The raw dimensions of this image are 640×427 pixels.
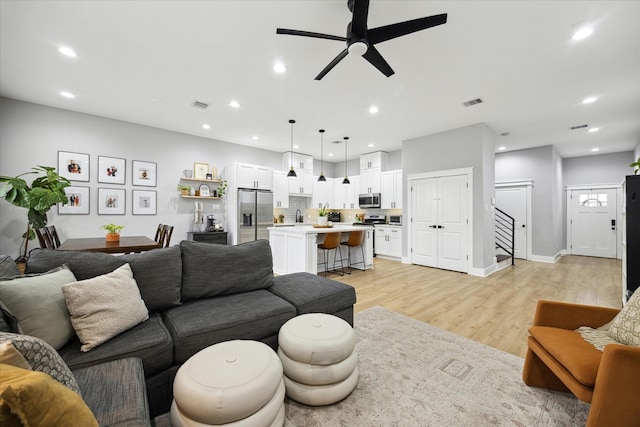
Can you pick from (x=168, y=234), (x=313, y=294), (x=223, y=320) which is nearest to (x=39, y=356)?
(x=223, y=320)

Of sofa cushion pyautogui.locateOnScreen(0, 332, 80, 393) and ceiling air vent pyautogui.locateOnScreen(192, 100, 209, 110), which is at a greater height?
ceiling air vent pyautogui.locateOnScreen(192, 100, 209, 110)

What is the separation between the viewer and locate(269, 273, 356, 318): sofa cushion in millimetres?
2229

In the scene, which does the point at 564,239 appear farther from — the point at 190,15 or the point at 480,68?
the point at 190,15

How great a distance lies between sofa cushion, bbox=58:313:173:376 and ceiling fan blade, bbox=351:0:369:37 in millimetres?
2563

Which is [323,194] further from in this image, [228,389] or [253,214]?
[228,389]

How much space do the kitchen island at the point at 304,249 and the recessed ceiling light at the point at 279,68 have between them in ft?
7.80

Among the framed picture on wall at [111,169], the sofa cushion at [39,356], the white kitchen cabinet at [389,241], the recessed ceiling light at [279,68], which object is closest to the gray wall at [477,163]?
the white kitchen cabinet at [389,241]

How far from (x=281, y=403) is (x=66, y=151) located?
5.59m

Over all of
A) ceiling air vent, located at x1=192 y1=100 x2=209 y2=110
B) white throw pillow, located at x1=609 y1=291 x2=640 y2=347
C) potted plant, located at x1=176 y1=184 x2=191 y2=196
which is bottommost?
white throw pillow, located at x1=609 y1=291 x2=640 y2=347

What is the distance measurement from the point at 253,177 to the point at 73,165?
3.22 metres

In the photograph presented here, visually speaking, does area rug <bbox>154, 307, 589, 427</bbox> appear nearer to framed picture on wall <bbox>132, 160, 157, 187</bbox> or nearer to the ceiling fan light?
the ceiling fan light

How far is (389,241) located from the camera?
22.5ft

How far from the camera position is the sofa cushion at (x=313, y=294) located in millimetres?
2229

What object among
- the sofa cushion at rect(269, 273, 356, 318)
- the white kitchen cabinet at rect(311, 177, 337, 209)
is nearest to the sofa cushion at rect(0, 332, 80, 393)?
the sofa cushion at rect(269, 273, 356, 318)
